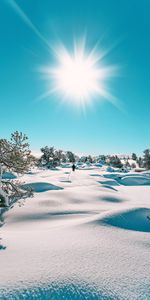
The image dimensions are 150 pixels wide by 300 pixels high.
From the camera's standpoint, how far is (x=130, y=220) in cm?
1020

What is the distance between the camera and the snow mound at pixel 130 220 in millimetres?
9375

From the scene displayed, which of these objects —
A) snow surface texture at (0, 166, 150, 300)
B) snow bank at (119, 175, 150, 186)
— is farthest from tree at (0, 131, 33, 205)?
snow bank at (119, 175, 150, 186)

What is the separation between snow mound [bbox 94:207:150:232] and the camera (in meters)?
9.38

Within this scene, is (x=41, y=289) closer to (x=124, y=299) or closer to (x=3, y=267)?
(x=3, y=267)

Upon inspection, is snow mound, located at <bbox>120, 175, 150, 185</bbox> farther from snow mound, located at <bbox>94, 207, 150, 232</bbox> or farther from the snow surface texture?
the snow surface texture

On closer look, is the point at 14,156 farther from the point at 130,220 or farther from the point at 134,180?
the point at 134,180

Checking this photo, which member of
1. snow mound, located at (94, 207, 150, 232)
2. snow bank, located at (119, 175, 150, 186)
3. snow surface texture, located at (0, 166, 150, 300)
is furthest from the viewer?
snow bank, located at (119, 175, 150, 186)

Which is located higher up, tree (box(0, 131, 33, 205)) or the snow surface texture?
tree (box(0, 131, 33, 205))

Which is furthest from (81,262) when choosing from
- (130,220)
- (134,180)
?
(134,180)

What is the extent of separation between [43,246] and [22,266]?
1.49 metres

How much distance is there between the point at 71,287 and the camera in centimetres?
439

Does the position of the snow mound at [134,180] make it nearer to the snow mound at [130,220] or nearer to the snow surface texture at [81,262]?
the snow mound at [130,220]

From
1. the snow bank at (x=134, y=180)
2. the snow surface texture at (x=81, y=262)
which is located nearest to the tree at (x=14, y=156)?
the snow surface texture at (x=81, y=262)

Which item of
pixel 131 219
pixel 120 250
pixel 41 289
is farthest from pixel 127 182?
pixel 41 289
